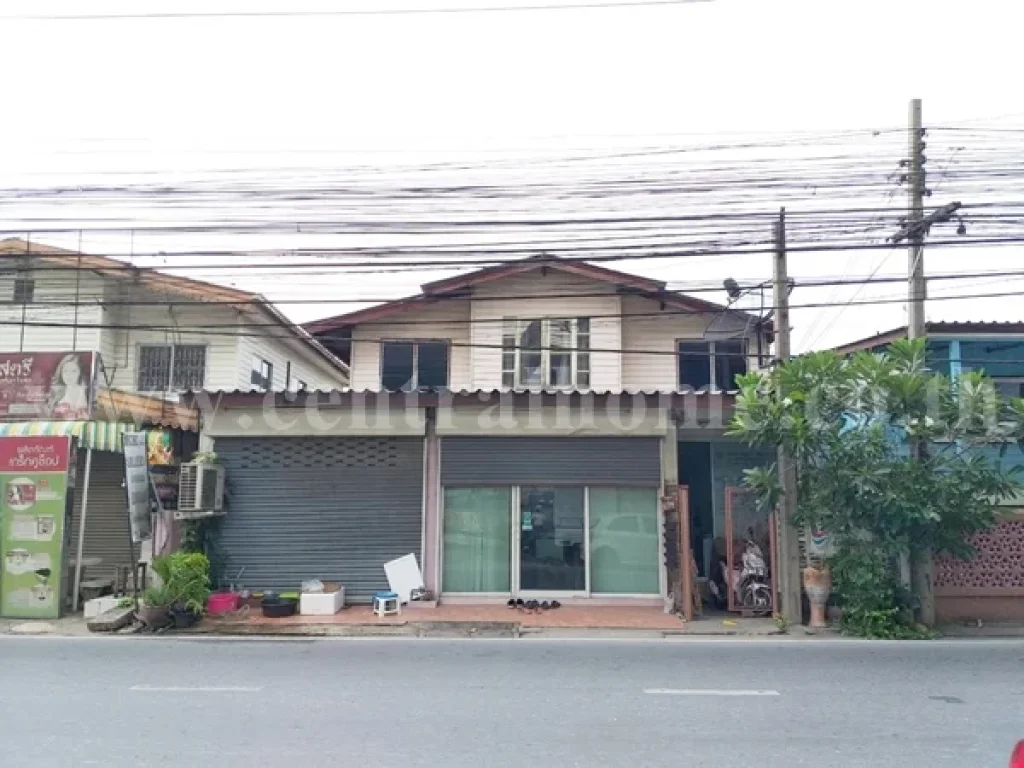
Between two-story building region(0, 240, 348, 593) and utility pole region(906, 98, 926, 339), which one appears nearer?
utility pole region(906, 98, 926, 339)

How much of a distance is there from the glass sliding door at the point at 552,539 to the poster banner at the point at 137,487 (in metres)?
6.13

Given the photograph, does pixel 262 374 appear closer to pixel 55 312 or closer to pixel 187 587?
pixel 55 312

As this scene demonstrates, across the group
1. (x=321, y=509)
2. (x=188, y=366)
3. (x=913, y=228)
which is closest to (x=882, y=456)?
(x=913, y=228)

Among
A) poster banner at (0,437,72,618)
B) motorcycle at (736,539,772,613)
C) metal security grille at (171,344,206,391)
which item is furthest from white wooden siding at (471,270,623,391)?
poster banner at (0,437,72,618)

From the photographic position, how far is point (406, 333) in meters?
16.2

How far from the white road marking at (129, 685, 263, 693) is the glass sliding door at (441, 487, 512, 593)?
5725 millimetres

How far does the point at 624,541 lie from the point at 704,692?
5793 millimetres

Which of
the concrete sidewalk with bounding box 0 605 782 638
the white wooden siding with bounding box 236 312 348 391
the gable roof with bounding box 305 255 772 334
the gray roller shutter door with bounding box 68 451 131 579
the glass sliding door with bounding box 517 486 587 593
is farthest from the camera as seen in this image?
the white wooden siding with bounding box 236 312 348 391

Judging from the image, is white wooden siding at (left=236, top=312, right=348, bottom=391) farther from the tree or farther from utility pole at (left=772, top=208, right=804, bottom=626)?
the tree

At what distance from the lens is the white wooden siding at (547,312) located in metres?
15.7

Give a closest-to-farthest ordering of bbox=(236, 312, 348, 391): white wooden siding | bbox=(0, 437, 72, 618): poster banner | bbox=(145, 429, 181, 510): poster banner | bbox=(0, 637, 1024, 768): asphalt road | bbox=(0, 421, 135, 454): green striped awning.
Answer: bbox=(0, 637, 1024, 768): asphalt road
bbox=(0, 437, 72, 618): poster banner
bbox=(0, 421, 135, 454): green striped awning
bbox=(145, 429, 181, 510): poster banner
bbox=(236, 312, 348, 391): white wooden siding

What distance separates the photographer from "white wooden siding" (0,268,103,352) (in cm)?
1589

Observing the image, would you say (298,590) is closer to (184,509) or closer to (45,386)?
(184,509)

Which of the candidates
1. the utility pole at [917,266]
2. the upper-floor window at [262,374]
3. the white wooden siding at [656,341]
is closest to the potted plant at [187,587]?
the upper-floor window at [262,374]
